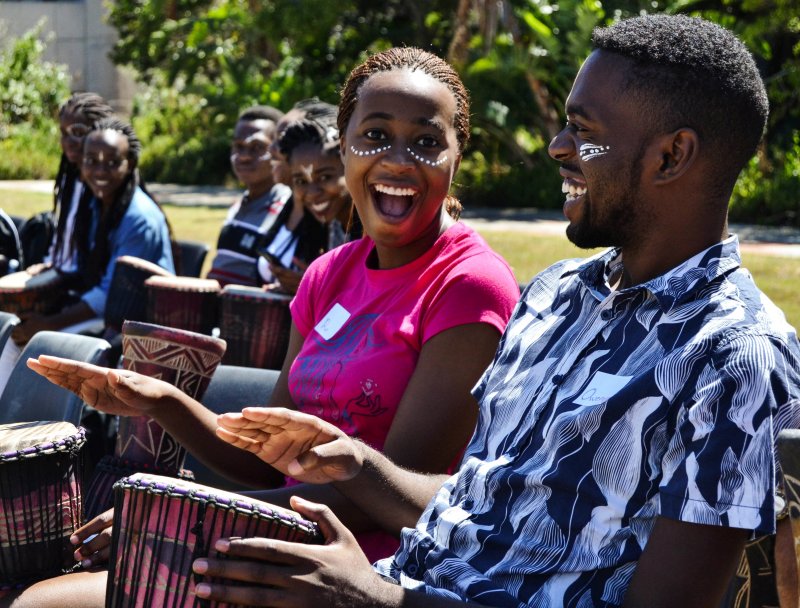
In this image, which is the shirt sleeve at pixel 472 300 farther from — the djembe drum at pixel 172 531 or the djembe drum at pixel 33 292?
the djembe drum at pixel 33 292

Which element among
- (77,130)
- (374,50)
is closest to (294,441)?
(77,130)

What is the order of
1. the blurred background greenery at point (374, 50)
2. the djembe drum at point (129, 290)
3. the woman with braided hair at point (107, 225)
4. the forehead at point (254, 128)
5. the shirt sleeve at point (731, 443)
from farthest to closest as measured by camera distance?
the blurred background greenery at point (374, 50), the forehead at point (254, 128), the woman with braided hair at point (107, 225), the djembe drum at point (129, 290), the shirt sleeve at point (731, 443)

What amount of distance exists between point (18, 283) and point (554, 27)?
40.9ft

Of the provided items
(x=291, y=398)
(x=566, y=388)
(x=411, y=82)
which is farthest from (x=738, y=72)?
(x=291, y=398)

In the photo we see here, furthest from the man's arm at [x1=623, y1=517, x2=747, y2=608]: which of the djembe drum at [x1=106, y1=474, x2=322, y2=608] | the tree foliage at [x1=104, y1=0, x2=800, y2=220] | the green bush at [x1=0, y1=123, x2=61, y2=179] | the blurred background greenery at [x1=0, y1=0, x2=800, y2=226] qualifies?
the green bush at [x1=0, y1=123, x2=61, y2=179]

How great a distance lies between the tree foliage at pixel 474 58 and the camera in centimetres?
1520

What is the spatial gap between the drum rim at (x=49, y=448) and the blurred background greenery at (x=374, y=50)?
431 inches

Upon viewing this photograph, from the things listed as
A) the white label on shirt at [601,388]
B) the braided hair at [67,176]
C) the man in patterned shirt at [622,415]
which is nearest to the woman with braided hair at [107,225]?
the braided hair at [67,176]

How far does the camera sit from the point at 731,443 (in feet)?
5.84

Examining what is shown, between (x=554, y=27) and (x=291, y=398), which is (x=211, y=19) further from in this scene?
(x=291, y=398)

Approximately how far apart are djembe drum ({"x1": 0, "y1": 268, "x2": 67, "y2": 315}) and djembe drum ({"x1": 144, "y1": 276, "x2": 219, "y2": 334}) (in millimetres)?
1126

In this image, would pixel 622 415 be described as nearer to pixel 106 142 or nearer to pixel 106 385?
pixel 106 385

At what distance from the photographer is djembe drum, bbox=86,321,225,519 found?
3.33m

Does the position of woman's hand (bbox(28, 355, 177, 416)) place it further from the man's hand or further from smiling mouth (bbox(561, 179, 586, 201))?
smiling mouth (bbox(561, 179, 586, 201))
